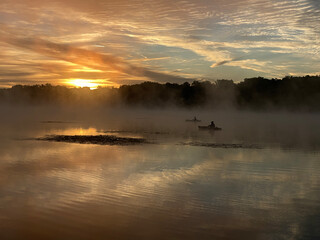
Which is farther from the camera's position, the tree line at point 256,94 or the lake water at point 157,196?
the tree line at point 256,94

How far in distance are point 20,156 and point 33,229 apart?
17989 mm

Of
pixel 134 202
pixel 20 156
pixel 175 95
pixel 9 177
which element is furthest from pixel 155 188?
pixel 175 95

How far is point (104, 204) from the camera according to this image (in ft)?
56.0

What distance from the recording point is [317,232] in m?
14.1

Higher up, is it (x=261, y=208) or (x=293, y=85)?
(x=293, y=85)

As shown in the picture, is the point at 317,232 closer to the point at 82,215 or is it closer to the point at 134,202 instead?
the point at 134,202

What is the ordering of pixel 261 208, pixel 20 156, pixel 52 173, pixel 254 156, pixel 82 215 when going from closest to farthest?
pixel 82 215
pixel 261 208
pixel 52 173
pixel 20 156
pixel 254 156

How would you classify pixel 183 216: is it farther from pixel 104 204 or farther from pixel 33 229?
pixel 33 229

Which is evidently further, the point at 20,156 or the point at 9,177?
the point at 20,156

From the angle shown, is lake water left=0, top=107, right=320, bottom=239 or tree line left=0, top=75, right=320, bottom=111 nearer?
lake water left=0, top=107, right=320, bottom=239

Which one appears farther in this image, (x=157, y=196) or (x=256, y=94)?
(x=256, y=94)

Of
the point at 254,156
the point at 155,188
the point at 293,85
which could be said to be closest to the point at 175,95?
the point at 293,85

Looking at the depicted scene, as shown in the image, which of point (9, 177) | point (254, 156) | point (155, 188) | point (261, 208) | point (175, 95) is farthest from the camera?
point (175, 95)

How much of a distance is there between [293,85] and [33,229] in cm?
16004
